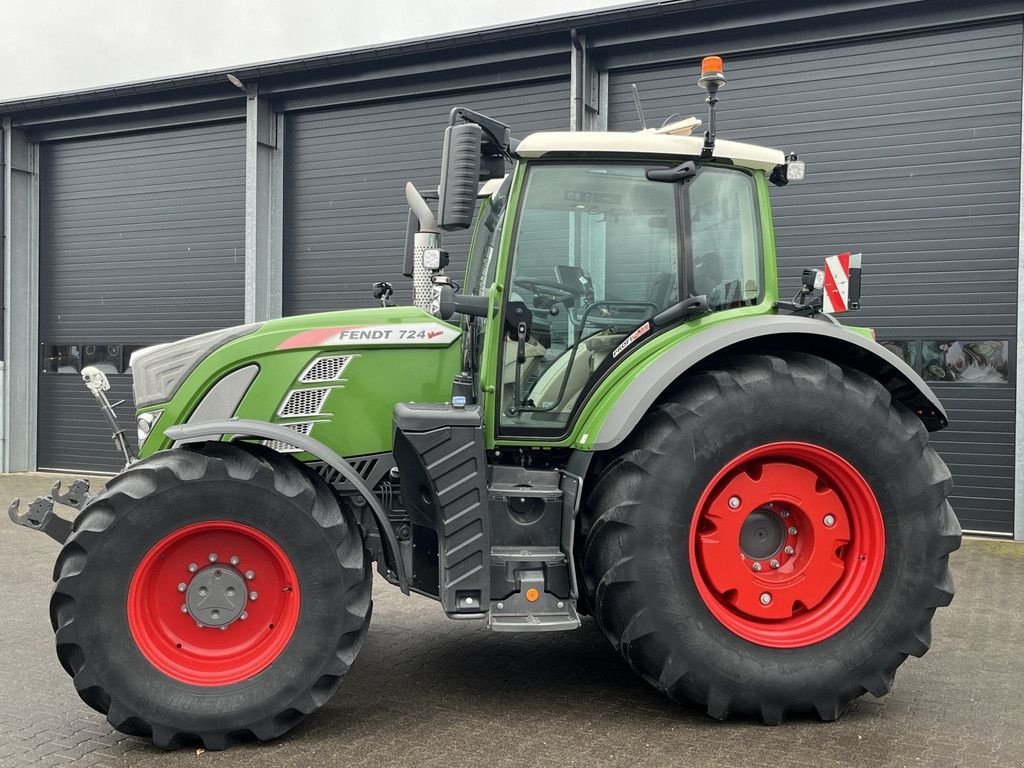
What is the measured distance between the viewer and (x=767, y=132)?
1012 centimetres

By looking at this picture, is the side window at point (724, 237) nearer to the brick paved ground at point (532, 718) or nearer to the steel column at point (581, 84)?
the brick paved ground at point (532, 718)

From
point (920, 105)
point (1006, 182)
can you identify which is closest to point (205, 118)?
point (920, 105)

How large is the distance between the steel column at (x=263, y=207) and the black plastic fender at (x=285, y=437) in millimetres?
8818

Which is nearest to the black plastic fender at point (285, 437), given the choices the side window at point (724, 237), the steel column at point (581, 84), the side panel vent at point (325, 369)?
the side panel vent at point (325, 369)

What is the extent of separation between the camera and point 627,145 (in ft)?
13.8

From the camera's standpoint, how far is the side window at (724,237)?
4.32 metres

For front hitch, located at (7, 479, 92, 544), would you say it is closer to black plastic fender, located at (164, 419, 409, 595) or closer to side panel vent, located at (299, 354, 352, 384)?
black plastic fender, located at (164, 419, 409, 595)

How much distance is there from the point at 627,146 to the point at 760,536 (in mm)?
1778

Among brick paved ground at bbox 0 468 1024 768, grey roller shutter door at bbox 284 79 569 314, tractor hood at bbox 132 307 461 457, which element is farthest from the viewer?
grey roller shutter door at bbox 284 79 569 314

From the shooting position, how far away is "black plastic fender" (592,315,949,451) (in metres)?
3.90

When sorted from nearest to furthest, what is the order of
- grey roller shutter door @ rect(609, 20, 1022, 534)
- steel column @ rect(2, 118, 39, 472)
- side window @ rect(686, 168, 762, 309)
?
side window @ rect(686, 168, 762, 309)
grey roller shutter door @ rect(609, 20, 1022, 534)
steel column @ rect(2, 118, 39, 472)

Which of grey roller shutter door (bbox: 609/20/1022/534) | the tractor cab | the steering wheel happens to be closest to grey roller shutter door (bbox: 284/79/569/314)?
grey roller shutter door (bbox: 609/20/1022/534)

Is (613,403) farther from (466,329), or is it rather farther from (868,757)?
(868,757)

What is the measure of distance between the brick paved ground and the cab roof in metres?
2.41
